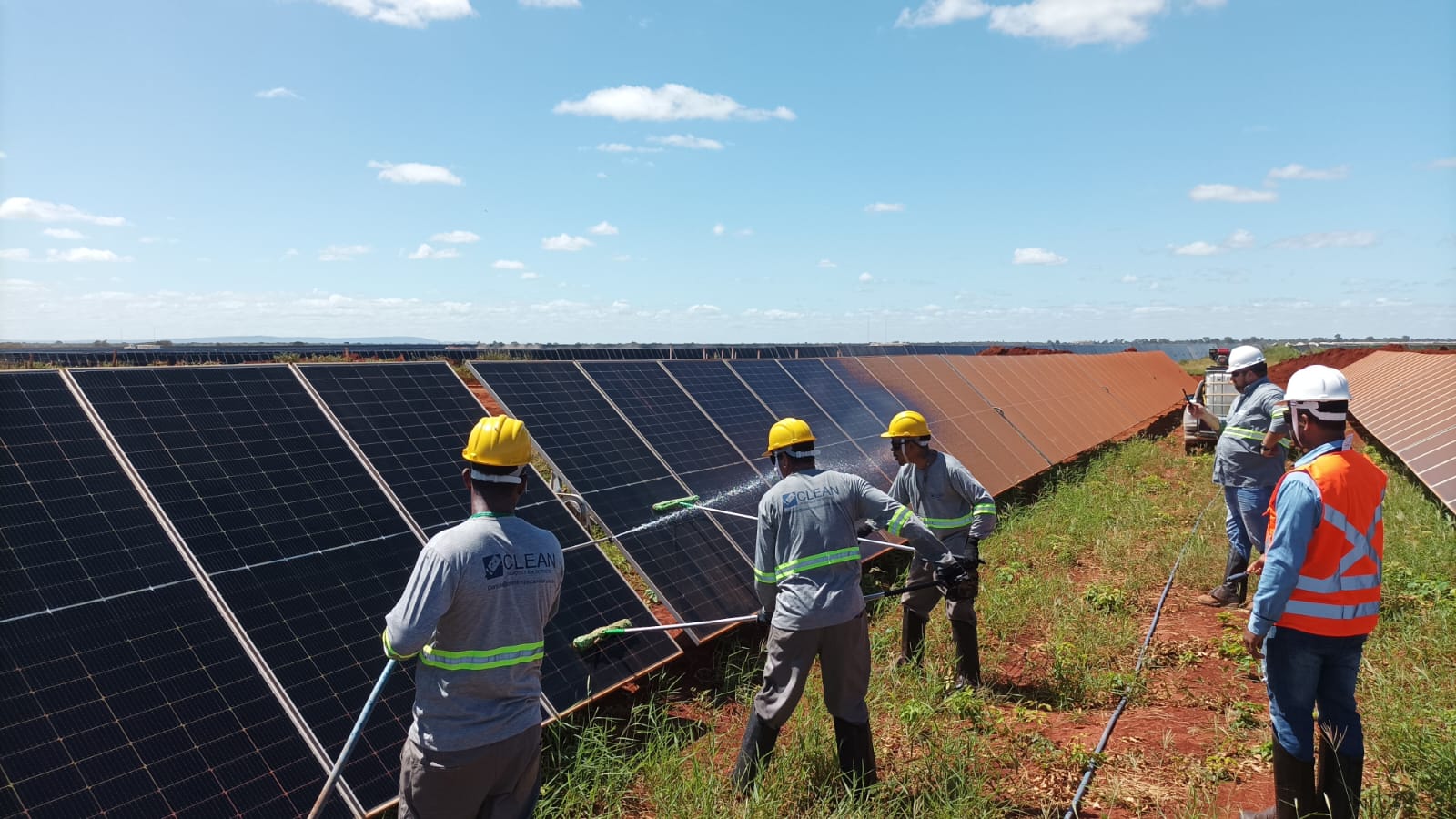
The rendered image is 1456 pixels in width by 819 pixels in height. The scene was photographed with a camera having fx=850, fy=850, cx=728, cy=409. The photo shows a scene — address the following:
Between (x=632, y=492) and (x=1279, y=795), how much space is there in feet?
15.9

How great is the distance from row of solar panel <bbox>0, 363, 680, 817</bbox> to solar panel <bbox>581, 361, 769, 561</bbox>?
76.3 inches

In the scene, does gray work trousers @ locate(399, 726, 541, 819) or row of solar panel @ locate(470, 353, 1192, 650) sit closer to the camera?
gray work trousers @ locate(399, 726, 541, 819)

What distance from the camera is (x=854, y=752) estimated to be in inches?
182

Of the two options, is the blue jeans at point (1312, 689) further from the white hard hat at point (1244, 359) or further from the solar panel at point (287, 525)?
the white hard hat at point (1244, 359)

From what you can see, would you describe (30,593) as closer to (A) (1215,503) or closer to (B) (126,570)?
(B) (126,570)

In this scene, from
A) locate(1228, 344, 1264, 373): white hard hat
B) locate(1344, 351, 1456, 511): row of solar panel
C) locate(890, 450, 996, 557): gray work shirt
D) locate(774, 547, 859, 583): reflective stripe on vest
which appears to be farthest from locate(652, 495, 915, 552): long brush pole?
locate(1344, 351, 1456, 511): row of solar panel

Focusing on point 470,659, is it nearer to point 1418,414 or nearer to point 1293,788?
point 1293,788

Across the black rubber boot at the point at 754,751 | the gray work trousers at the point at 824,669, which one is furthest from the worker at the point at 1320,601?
the black rubber boot at the point at 754,751

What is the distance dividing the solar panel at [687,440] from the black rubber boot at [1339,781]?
14.0 feet

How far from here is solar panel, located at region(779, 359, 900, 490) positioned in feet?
35.1

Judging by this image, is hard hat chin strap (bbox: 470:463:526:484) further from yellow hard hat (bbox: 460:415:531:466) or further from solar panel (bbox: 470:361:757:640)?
solar panel (bbox: 470:361:757:640)

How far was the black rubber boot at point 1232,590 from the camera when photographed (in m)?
8.48

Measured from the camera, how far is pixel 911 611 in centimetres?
660

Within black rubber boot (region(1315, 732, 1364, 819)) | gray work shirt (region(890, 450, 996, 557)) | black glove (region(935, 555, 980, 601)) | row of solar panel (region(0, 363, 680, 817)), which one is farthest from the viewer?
gray work shirt (region(890, 450, 996, 557))
